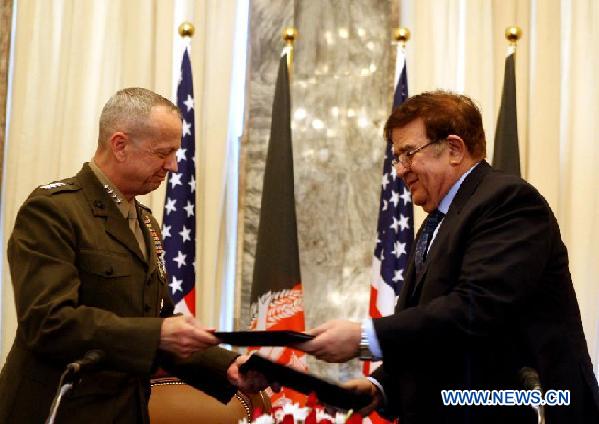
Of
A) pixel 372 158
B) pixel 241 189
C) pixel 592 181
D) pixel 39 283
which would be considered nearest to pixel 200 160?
pixel 241 189

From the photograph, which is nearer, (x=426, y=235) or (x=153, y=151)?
(x=426, y=235)

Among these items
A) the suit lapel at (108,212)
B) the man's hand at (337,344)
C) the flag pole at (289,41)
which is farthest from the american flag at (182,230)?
the man's hand at (337,344)

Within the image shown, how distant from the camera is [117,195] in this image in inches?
140

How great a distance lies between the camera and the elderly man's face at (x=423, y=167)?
3404mm

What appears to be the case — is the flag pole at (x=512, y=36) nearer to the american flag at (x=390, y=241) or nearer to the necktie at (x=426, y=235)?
the american flag at (x=390, y=241)

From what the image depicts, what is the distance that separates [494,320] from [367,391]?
2.28ft

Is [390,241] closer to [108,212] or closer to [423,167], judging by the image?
[423,167]

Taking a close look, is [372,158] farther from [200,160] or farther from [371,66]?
[200,160]

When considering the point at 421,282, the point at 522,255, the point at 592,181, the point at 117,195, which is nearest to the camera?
the point at 522,255

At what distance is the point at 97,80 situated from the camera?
6.86 meters

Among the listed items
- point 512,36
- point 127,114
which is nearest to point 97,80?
point 512,36

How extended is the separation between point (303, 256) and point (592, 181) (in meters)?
2.08

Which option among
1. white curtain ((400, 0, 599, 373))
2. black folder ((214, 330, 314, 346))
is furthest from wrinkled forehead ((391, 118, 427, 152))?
white curtain ((400, 0, 599, 373))

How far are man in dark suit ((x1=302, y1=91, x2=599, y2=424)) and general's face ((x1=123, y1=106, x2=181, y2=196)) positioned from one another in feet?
3.22
